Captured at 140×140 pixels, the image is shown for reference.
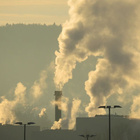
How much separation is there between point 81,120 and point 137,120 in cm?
1305

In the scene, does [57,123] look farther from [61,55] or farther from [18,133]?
[61,55]

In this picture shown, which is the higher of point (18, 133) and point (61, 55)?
point (61, 55)

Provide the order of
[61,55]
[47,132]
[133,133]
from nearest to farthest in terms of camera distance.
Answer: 1. [61,55]
2. [133,133]
3. [47,132]

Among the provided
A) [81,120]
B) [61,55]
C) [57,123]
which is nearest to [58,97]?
[57,123]

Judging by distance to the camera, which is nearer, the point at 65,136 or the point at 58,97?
the point at 65,136

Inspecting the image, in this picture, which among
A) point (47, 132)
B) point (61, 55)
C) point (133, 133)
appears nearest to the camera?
point (61, 55)

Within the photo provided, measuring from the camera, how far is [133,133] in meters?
171

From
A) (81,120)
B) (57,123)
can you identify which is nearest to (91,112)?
(81,120)

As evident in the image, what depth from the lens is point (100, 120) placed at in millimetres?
174000

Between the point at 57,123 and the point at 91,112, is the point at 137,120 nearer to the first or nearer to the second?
the point at 91,112

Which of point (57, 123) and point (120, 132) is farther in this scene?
point (57, 123)

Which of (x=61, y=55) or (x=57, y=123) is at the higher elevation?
(x=61, y=55)

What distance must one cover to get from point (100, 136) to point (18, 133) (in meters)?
25.4

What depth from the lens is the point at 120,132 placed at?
17275 cm
